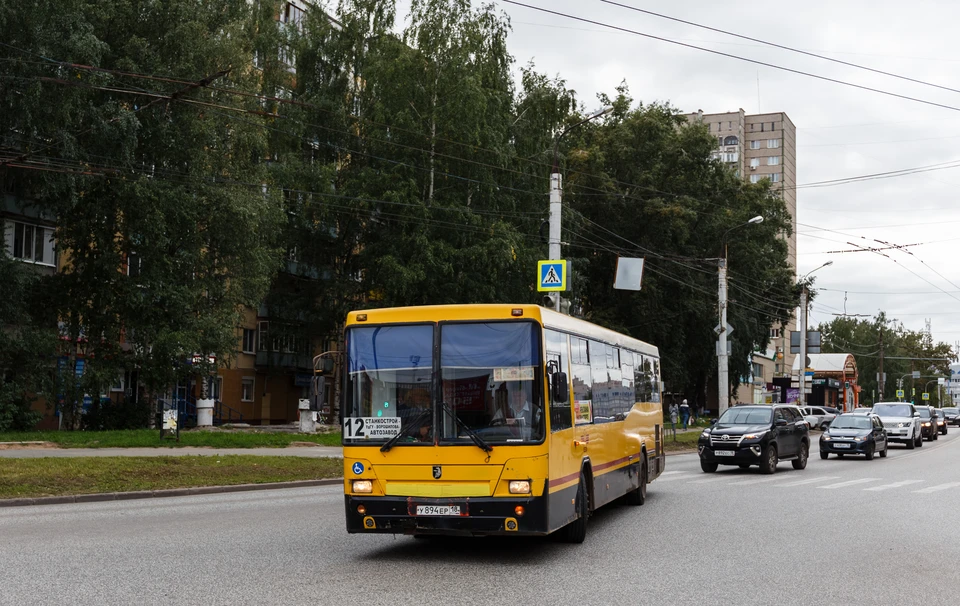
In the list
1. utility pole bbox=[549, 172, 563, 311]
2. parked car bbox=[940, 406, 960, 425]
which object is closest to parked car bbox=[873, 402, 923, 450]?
utility pole bbox=[549, 172, 563, 311]

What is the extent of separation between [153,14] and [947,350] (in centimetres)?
13033

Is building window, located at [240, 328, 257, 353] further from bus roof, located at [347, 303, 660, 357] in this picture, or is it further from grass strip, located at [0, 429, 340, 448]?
bus roof, located at [347, 303, 660, 357]

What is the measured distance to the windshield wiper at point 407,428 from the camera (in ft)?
35.1

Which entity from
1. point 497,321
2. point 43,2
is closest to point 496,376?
point 497,321

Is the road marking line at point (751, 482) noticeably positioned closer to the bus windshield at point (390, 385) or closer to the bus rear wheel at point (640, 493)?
the bus rear wheel at point (640, 493)

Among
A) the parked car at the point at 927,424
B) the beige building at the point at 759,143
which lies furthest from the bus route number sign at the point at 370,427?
the beige building at the point at 759,143

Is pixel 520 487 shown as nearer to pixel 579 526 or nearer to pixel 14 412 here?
pixel 579 526

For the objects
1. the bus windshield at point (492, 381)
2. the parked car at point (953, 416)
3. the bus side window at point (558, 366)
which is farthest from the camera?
the parked car at point (953, 416)

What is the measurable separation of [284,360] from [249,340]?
2.15 metres

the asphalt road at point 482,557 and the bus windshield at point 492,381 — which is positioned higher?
the bus windshield at point 492,381

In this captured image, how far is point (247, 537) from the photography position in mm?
12195

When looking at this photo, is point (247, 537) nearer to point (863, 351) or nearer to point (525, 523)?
point (525, 523)

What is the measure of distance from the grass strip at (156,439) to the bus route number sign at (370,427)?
18.6 meters

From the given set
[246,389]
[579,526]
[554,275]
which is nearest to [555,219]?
[554,275]
